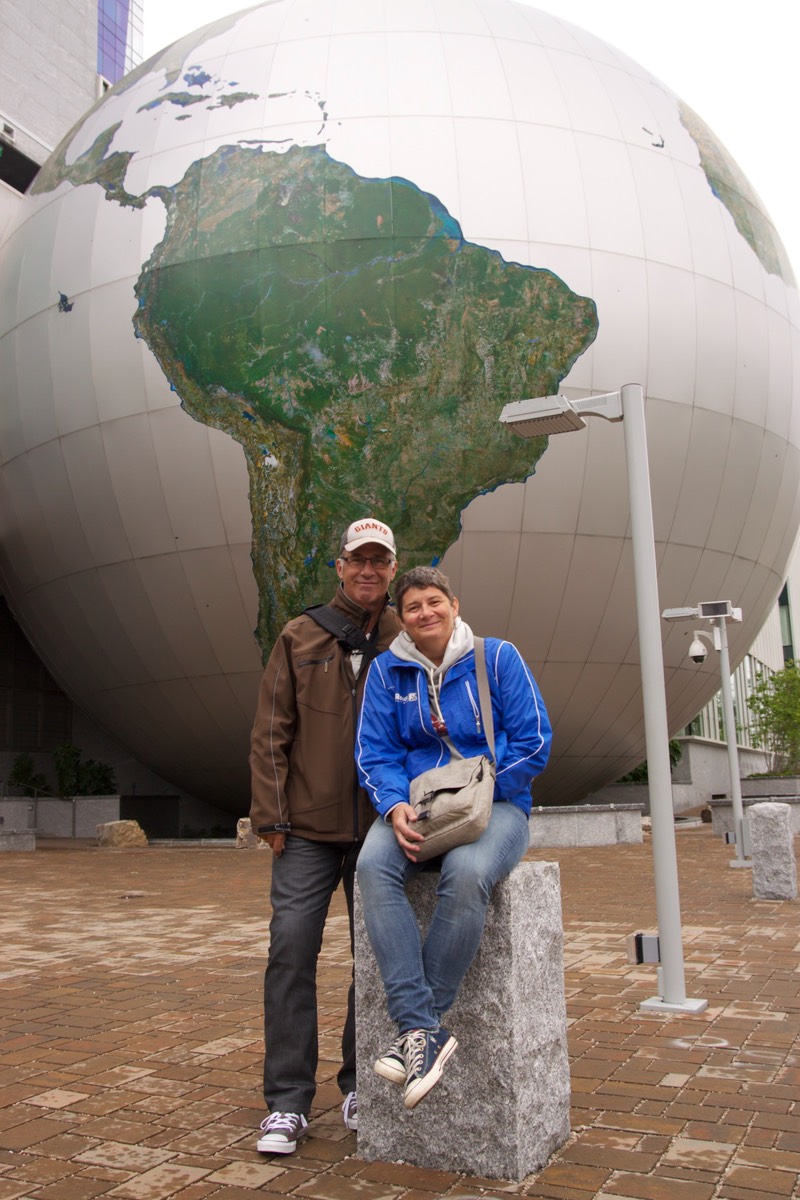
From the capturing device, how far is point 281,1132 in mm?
3316

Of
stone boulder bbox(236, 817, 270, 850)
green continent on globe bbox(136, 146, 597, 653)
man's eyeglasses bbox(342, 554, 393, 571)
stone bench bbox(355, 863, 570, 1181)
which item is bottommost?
stone boulder bbox(236, 817, 270, 850)

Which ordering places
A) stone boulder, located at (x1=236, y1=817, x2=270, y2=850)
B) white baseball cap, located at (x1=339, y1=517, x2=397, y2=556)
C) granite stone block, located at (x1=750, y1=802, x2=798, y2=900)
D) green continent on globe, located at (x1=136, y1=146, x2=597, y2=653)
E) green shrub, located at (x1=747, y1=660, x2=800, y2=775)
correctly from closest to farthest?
white baseball cap, located at (x1=339, y1=517, x2=397, y2=556)
granite stone block, located at (x1=750, y1=802, x2=798, y2=900)
green continent on globe, located at (x1=136, y1=146, x2=597, y2=653)
stone boulder, located at (x1=236, y1=817, x2=270, y2=850)
green shrub, located at (x1=747, y1=660, x2=800, y2=775)

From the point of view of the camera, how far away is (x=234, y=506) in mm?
15141

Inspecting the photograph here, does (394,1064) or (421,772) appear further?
(421,772)

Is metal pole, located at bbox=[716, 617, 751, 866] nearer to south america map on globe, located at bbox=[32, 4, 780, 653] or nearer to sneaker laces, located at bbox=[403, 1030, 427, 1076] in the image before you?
south america map on globe, located at bbox=[32, 4, 780, 653]

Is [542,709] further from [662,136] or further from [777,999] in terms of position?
[662,136]

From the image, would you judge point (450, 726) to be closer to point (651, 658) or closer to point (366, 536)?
point (366, 536)

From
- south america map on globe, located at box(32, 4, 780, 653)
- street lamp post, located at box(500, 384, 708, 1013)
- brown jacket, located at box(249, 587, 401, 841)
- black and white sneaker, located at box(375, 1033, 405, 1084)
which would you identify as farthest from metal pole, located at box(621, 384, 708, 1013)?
Result: south america map on globe, located at box(32, 4, 780, 653)

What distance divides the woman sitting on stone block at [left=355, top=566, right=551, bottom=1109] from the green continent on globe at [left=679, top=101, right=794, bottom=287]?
15.7 metres

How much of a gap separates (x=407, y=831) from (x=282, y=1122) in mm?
1076

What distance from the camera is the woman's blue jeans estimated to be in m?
2.98

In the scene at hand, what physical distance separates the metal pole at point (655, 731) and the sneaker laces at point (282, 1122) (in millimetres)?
2362

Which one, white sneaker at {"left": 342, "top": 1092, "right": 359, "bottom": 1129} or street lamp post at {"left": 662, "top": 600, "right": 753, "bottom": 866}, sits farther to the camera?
street lamp post at {"left": 662, "top": 600, "right": 753, "bottom": 866}

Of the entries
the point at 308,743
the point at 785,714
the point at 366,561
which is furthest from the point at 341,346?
the point at 785,714
